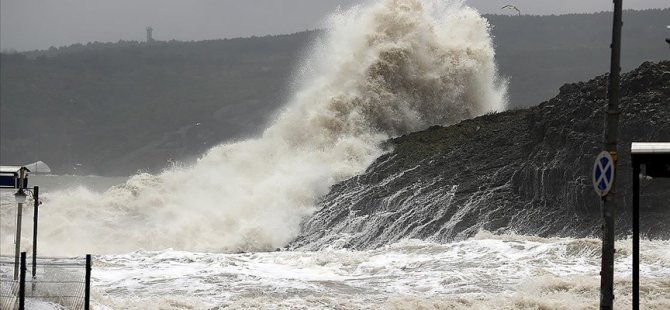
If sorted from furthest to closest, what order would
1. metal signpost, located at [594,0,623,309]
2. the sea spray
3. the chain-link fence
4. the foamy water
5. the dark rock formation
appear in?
1. the sea spray
2. the dark rock formation
3. the foamy water
4. the chain-link fence
5. metal signpost, located at [594,0,623,309]

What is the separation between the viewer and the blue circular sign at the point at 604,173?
10.9 meters

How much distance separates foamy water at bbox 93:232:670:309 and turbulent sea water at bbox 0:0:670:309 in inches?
1.6

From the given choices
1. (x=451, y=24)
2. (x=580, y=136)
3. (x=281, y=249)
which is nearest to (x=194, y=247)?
(x=281, y=249)

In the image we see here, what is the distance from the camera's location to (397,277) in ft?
65.5

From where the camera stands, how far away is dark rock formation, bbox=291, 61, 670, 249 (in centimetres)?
2444

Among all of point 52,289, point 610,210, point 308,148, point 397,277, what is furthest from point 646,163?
point 308,148

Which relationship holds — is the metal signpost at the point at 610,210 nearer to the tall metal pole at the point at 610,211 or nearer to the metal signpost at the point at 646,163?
the tall metal pole at the point at 610,211

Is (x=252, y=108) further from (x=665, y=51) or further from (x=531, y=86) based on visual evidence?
(x=665, y=51)

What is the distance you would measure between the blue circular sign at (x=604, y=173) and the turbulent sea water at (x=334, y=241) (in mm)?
4904

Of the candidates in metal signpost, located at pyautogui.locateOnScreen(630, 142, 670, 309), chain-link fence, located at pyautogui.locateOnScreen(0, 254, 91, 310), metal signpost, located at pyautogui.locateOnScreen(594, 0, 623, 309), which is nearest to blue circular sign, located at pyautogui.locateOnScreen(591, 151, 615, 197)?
metal signpost, located at pyautogui.locateOnScreen(594, 0, 623, 309)

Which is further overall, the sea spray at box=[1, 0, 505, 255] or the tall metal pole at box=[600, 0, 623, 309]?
the sea spray at box=[1, 0, 505, 255]

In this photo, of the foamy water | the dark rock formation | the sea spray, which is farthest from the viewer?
the sea spray

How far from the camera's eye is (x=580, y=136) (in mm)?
26047

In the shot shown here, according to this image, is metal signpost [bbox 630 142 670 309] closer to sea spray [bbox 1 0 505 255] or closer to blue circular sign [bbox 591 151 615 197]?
blue circular sign [bbox 591 151 615 197]
